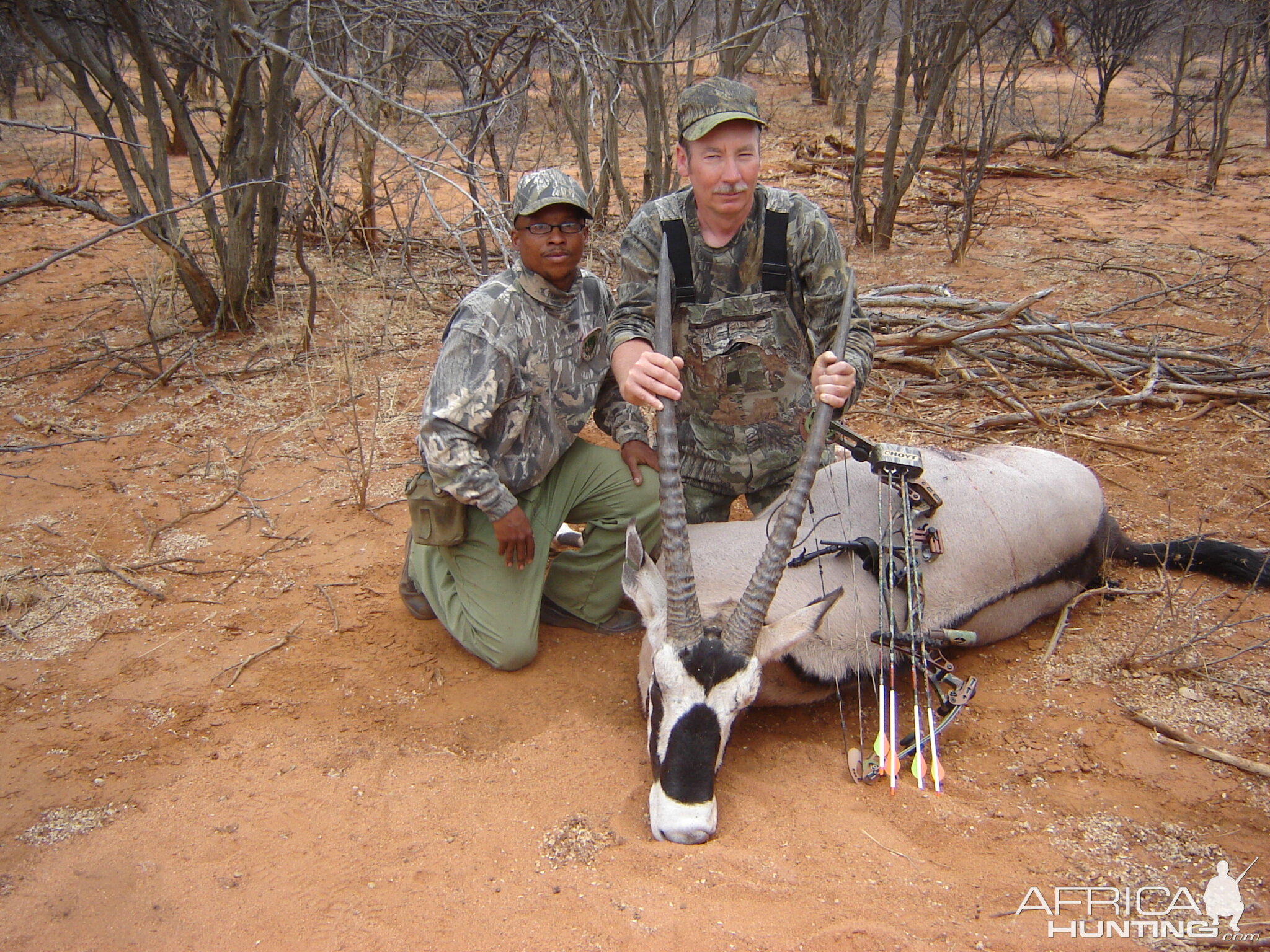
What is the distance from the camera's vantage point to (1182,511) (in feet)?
14.0

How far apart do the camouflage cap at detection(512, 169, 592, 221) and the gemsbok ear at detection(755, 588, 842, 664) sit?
1619 mm

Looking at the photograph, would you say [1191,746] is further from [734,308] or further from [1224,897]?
[734,308]

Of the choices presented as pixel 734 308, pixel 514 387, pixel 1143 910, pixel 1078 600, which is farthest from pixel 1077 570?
pixel 514 387

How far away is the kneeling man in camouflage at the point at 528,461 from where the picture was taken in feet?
10.6

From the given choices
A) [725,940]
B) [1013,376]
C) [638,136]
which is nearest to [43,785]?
[725,940]

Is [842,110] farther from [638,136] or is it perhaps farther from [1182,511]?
[1182,511]

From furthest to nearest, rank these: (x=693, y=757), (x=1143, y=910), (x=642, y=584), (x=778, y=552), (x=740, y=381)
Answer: (x=740, y=381)
(x=642, y=584)
(x=778, y=552)
(x=693, y=757)
(x=1143, y=910)

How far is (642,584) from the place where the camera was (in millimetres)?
3125

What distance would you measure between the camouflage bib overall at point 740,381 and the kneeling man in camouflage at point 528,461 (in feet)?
0.89

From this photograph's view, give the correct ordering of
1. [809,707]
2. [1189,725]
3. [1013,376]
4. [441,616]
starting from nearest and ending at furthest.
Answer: [1189,725] → [809,707] → [441,616] → [1013,376]

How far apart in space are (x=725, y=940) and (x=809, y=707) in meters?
1.23

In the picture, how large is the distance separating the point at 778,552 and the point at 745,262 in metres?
1.34

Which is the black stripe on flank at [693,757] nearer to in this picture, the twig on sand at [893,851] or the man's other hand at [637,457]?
the twig on sand at [893,851]

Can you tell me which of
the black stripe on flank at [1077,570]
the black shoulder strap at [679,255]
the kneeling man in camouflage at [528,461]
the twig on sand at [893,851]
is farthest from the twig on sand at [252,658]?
the black stripe on flank at [1077,570]
